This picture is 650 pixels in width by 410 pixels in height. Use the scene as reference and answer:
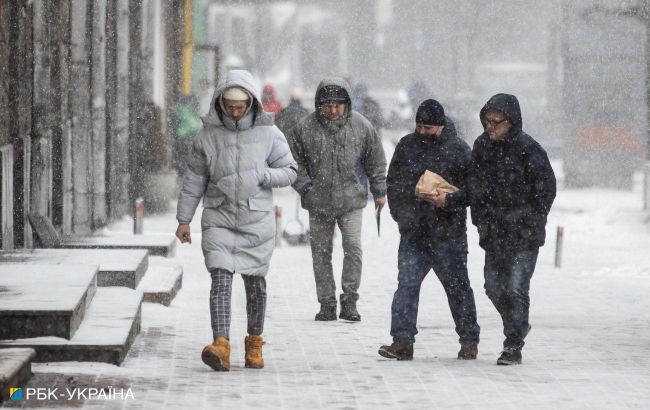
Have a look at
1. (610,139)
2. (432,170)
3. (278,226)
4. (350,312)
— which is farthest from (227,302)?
(610,139)

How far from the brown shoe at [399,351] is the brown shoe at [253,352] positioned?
0.89 meters

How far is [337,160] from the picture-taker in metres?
10.9

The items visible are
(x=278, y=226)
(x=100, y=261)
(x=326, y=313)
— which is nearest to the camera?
(x=326, y=313)

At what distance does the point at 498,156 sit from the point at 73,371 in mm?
2657

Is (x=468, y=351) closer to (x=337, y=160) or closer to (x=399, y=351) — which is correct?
(x=399, y=351)

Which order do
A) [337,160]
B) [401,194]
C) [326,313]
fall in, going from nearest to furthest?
[401,194] < [337,160] < [326,313]

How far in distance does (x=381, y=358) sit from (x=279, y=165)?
4.48 feet

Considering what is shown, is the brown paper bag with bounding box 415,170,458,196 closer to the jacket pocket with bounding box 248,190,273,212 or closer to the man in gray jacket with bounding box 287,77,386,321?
the jacket pocket with bounding box 248,190,273,212

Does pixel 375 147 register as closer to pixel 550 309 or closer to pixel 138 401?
pixel 550 309

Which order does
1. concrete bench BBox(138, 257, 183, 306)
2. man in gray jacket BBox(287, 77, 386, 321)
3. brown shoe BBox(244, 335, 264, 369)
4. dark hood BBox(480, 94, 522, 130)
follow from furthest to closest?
1. concrete bench BBox(138, 257, 183, 306)
2. man in gray jacket BBox(287, 77, 386, 321)
3. dark hood BBox(480, 94, 522, 130)
4. brown shoe BBox(244, 335, 264, 369)

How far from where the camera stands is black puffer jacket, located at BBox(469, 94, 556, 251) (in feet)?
28.5

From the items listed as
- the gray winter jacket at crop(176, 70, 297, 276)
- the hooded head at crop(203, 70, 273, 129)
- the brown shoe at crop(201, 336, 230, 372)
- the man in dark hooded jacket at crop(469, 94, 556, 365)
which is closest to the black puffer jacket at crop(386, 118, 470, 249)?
the man in dark hooded jacket at crop(469, 94, 556, 365)

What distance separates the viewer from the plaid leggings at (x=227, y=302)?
8.41 meters

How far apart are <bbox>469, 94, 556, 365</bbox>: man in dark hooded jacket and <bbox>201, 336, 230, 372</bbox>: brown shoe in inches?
63.9
